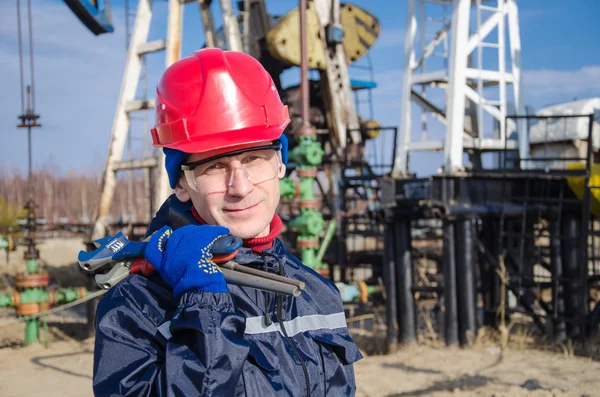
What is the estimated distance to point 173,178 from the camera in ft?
6.11

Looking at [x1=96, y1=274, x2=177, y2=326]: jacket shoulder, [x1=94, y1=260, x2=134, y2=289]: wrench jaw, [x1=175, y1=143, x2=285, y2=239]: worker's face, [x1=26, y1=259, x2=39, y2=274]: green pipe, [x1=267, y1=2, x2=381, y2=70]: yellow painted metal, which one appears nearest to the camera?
[x1=96, y1=274, x2=177, y2=326]: jacket shoulder

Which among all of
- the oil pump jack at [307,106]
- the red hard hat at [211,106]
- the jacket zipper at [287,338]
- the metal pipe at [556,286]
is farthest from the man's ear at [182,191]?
the metal pipe at [556,286]

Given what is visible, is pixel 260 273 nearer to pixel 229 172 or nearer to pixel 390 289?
pixel 229 172

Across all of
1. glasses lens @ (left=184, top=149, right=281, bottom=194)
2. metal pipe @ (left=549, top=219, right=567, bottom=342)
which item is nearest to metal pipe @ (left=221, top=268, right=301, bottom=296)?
glasses lens @ (left=184, top=149, right=281, bottom=194)

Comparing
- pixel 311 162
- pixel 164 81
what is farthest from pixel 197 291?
pixel 311 162

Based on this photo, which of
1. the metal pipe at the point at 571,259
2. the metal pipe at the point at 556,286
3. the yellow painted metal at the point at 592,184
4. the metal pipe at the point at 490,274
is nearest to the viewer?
the yellow painted metal at the point at 592,184

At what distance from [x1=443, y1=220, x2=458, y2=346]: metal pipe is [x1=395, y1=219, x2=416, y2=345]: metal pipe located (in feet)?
1.91

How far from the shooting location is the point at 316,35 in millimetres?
12008

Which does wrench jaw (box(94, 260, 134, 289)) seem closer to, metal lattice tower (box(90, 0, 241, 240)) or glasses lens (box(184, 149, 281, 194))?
glasses lens (box(184, 149, 281, 194))

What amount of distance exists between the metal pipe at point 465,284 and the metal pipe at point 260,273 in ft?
24.0

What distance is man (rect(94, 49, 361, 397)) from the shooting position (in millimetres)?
1461

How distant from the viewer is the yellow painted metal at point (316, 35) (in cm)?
1144

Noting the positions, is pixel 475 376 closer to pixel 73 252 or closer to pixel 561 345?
pixel 561 345

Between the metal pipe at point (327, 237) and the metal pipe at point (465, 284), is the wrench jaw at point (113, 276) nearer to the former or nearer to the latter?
the metal pipe at point (465, 284)
